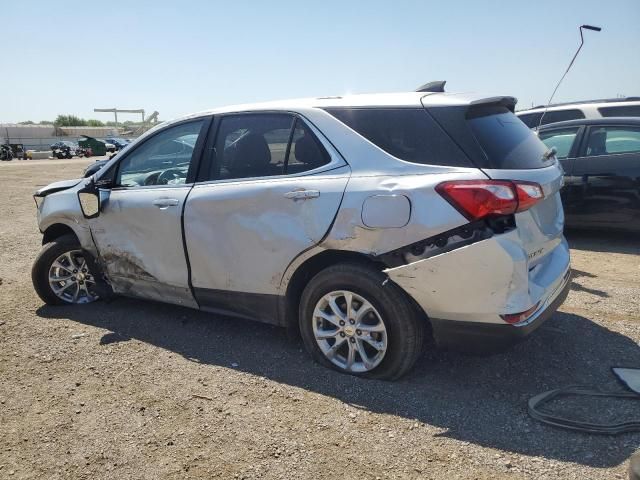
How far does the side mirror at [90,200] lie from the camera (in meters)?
4.40

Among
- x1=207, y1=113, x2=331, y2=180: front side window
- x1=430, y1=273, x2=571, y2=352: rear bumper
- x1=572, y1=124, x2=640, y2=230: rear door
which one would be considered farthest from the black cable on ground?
x1=572, y1=124, x2=640, y2=230: rear door

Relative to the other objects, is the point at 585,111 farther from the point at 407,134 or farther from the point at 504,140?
the point at 407,134

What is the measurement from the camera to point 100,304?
4.86 meters

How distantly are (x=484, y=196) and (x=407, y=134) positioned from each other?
0.64 meters

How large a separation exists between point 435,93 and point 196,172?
1815 millimetres

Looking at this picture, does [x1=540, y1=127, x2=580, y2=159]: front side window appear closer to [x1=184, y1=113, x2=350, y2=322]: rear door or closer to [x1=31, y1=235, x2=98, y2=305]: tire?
[x1=184, y1=113, x2=350, y2=322]: rear door

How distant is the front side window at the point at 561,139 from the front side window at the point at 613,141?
0.75 ft

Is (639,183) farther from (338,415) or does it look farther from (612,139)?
(338,415)

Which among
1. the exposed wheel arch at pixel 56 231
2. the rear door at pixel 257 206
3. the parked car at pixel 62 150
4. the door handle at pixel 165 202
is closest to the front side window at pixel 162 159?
the door handle at pixel 165 202

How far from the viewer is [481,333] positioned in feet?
9.43

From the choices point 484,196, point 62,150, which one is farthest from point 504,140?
point 62,150

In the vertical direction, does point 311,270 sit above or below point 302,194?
below

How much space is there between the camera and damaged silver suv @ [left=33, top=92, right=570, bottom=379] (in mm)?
2812

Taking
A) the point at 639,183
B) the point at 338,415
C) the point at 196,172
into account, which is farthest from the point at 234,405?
the point at 639,183
